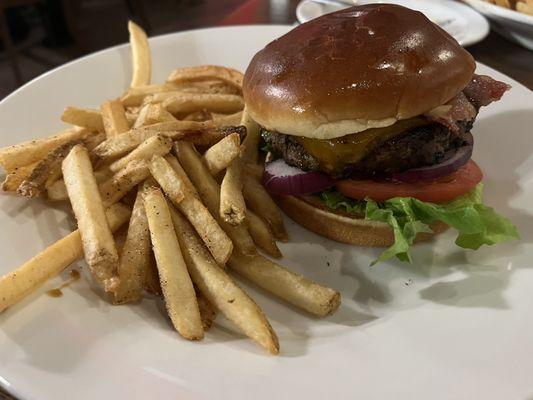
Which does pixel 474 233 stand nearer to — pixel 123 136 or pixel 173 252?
pixel 173 252

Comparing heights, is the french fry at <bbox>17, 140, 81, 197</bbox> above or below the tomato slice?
above

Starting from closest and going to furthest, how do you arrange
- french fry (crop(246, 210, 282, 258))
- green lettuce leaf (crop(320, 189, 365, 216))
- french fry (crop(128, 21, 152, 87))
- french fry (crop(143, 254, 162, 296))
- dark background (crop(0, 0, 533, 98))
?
french fry (crop(143, 254, 162, 296)) → french fry (crop(246, 210, 282, 258)) → green lettuce leaf (crop(320, 189, 365, 216)) → french fry (crop(128, 21, 152, 87)) → dark background (crop(0, 0, 533, 98))

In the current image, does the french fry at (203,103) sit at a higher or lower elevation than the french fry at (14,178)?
higher

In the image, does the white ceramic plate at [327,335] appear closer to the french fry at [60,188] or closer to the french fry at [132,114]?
the french fry at [60,188]

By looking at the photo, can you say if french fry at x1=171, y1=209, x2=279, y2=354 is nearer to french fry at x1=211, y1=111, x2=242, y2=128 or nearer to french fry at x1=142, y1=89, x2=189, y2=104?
french fry at x1=211, y1=111, x2=242, y2=128

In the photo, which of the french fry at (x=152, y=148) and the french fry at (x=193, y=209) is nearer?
the french fry at (x=193, y=209)

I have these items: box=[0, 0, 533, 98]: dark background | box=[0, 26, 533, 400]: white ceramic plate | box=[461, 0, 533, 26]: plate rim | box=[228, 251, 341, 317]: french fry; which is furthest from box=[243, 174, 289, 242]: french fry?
box=[0, 0, 533, 98]: dark background

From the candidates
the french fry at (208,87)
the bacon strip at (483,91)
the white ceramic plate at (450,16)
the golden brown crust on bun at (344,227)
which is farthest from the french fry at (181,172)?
the white ceramic plate at (450,16)

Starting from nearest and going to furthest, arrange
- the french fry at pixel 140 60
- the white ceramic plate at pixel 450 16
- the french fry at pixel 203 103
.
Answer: the french fry at pixel 203 103
the french fry at pixel 140 60
the white ceramic plate at pixel 450 16
